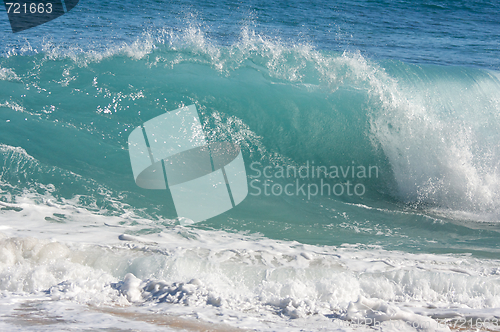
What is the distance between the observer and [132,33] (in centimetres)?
992

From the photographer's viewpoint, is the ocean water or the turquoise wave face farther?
the turquoise wave face

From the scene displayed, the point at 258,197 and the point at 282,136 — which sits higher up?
the point at 282,136

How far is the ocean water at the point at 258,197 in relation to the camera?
234 cm

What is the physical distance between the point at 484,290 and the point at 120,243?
9.44 ft

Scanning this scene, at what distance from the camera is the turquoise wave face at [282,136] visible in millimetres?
4027

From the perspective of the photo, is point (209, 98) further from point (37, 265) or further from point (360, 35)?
point (360, 35)

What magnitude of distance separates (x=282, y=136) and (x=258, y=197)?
145cm

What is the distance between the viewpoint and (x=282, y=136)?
556 cm

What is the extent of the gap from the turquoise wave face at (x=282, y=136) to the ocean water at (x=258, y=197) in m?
0.02

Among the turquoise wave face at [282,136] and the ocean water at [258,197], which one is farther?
the turquoise wave face at [282,136]

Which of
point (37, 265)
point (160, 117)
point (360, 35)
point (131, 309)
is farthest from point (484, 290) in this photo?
point (360, 35)

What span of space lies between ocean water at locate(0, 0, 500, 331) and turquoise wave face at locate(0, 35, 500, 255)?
25 millimetres

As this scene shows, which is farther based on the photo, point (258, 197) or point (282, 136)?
point (282, 136)

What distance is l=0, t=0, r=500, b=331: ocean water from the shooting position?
234 centimetres
